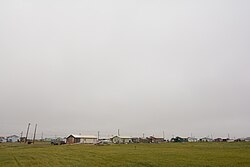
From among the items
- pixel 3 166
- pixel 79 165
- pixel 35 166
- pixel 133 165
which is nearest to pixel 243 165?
pixel 133 165

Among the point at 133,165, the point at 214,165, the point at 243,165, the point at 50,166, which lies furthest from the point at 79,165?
the point at 243,165

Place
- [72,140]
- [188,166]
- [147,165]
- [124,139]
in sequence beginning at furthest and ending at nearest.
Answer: [124,139]
[72,140]
[147,165]
[188,166]

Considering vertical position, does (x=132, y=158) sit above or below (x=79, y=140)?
below

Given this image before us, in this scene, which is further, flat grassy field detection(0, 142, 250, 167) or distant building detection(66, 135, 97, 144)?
distant building detection(66, 135, 97, 144)

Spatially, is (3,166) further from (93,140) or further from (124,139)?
(124,139)

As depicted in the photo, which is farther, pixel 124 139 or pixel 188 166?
pixel 124 139

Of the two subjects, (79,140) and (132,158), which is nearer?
(132,158)

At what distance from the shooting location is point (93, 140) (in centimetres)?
13100

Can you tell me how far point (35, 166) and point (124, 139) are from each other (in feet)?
383

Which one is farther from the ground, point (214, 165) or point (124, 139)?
point (124, 139)

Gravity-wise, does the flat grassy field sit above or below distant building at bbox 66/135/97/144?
below

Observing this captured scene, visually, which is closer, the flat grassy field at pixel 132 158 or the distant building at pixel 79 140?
the flat grassy field at pixel 132 158

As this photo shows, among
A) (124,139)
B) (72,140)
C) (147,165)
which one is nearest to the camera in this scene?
(147,165)

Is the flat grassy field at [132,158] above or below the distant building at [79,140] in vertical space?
below
